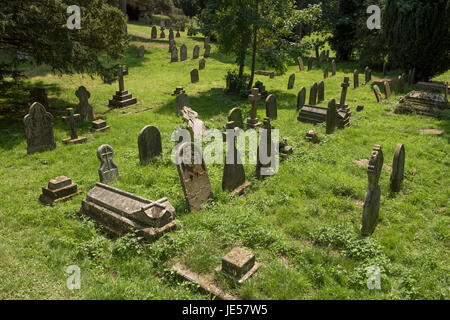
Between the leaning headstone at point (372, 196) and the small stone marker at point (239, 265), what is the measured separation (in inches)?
94.3

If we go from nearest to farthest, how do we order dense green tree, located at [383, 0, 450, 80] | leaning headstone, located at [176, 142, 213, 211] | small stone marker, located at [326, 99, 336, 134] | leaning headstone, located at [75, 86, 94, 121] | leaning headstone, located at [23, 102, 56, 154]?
1. leaning headstone, located at [176, 142, 213, 211]
2. leaning headstone, located at [23, 102, 56, 154]
3. small stone marker, located at [326, 99, 336, 134]
4. leaning headstone, located at [75, 86, 94, 121]
5. dense green tree, located at [383, 0, 450, 80]

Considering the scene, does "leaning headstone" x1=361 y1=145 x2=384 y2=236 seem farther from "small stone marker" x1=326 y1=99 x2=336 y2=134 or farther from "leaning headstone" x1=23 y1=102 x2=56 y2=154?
"leaning headstone" x1=23 y1=102 x2=56 y2=154

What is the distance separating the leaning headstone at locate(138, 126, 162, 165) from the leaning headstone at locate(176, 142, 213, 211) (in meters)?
2.71

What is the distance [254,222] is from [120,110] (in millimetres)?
10699

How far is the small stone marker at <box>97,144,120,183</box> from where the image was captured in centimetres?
823

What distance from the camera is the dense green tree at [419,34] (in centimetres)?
1933

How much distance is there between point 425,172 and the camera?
897 cm

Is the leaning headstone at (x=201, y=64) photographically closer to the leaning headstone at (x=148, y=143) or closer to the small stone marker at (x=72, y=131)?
the small stone marker at (x=72, y=131)

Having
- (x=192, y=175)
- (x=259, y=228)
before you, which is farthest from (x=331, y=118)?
(x=259, y=228)

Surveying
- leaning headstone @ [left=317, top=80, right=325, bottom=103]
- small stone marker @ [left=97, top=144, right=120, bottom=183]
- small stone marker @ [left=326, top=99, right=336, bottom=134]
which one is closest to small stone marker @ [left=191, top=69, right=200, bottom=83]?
leaning headstone @ [left=317, top=80, right=325, bottom=103]

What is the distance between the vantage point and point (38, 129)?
33.6 feet

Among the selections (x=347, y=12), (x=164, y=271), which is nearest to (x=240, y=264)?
(x=164, y=271)

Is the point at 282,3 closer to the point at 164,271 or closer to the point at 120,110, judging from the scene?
the point at 120,110
